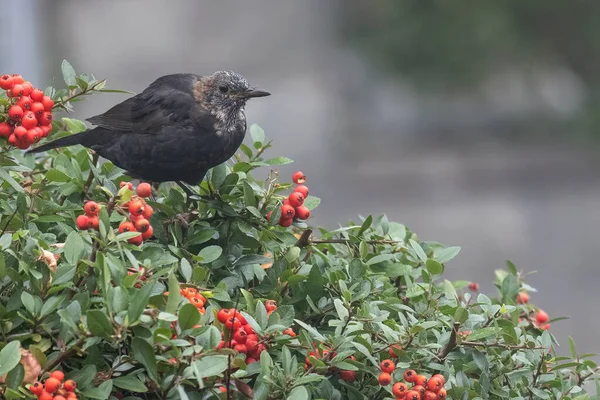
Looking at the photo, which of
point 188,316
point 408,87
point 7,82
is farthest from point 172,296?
point 408,87

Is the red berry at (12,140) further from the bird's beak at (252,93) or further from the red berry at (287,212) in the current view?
the bird's beak at (252,93)

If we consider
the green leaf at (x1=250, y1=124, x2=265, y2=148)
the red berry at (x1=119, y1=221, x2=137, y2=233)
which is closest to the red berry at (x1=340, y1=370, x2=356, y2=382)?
the red berry at (x1=119, y1=221, x2=137, y2=233)

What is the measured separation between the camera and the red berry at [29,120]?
1.97 m

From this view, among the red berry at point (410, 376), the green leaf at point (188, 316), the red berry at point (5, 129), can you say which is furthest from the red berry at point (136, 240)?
the red berry at point (410, 376)

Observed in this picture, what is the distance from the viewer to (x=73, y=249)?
166cm

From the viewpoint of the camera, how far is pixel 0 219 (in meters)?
1.92

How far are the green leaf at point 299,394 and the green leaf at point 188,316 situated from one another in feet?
0.65

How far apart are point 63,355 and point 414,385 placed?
61 cm

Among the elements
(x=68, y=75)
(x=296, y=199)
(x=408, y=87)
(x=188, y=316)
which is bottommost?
(x=188, y=316)

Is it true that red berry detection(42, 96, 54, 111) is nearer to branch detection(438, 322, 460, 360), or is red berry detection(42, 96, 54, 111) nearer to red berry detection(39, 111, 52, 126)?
red berry detection(39, 111, 52, 126)

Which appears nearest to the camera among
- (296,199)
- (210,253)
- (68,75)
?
(210,253)

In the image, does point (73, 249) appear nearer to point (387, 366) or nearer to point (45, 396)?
point (45, 396)

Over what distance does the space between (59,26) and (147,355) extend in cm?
775

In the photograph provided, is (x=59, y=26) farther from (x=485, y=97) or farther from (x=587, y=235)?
(x=587, y=235)
